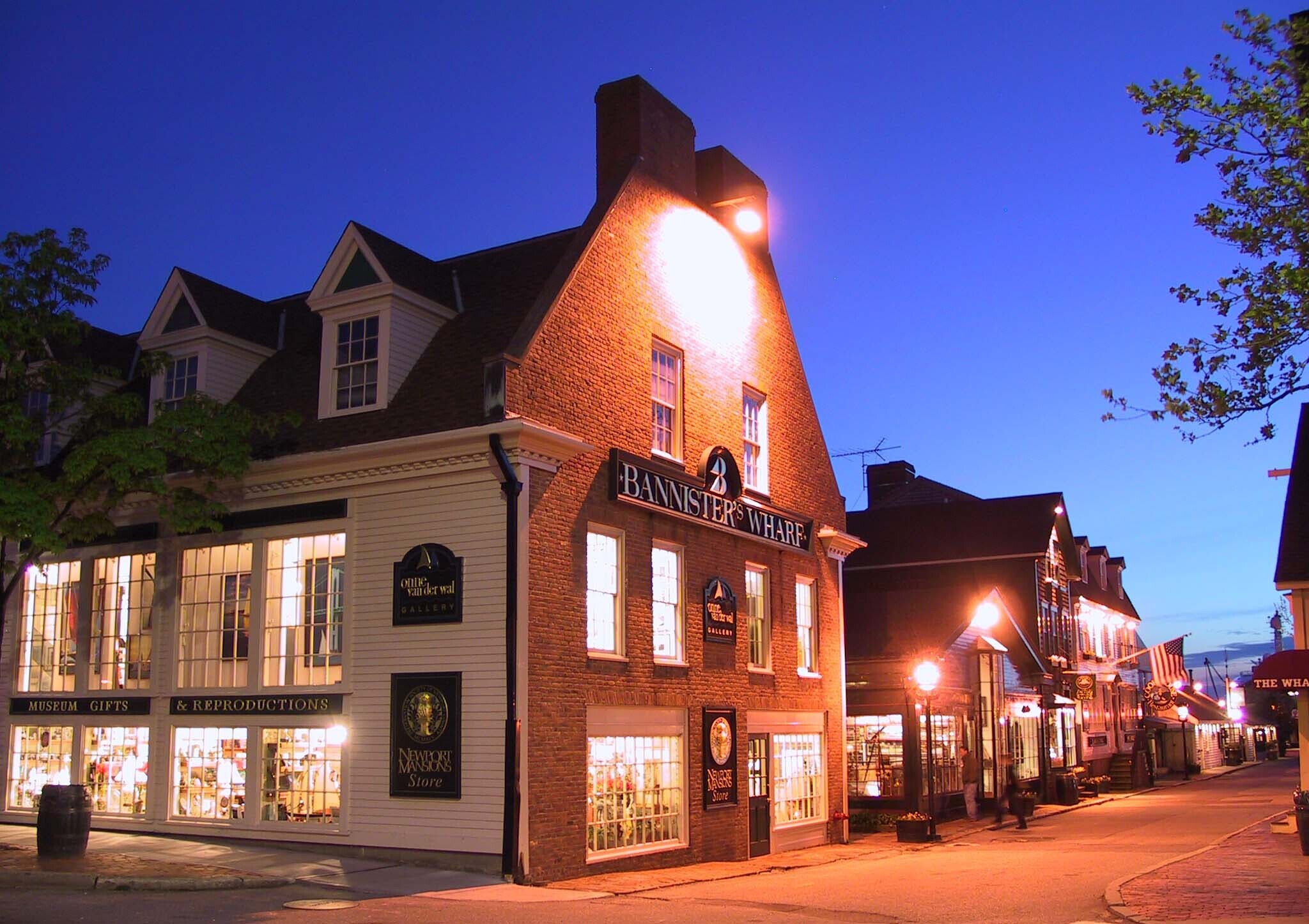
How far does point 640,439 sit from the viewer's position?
21.3 m

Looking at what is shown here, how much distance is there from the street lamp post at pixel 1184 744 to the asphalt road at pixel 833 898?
32400 mm

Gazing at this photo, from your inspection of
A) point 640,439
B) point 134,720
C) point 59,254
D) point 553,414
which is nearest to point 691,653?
point 640,439

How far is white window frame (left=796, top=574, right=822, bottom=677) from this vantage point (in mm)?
26250

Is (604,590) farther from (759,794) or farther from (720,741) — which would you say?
(759,794)

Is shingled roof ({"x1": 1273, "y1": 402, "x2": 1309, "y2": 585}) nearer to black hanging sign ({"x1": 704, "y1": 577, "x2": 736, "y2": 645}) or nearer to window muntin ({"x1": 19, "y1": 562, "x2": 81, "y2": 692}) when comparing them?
→ black hanging sign ({"x1": 704, "y1": 577, "x2": 736, "y2": 645})

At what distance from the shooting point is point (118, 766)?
21.4 m

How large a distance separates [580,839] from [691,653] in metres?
4.51

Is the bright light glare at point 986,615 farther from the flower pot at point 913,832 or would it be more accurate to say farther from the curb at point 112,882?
the curb at point 112,882

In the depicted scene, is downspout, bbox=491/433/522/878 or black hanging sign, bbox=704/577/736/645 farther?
black hanging sign, bbox=704/577/736/645

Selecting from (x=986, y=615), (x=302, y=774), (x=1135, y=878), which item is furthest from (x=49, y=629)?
(x=986, y=615)

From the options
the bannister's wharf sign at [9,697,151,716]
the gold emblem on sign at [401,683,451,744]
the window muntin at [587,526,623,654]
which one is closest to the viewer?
the gold emblem on sign at [401,683,451,744]

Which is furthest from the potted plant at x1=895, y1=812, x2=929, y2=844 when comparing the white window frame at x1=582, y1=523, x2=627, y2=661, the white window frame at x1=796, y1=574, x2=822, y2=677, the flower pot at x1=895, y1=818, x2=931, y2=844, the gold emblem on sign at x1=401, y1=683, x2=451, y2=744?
the gold emblem on sign at x1=401, y1=683, x2=451, y2=744

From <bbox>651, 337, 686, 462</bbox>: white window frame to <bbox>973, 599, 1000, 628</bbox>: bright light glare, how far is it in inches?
619

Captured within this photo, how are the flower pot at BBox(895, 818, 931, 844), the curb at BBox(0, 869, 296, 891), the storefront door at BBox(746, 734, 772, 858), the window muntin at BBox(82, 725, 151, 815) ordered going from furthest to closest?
1. the flower pot at BBox(895, 818, 931, 844)
2. the storefront door at BBox(746, 734, 772, 858)
3. the window muntin at BBox(82, 725, 151, 815)
4. the curb at BBox(0, 869, 296, 891)
